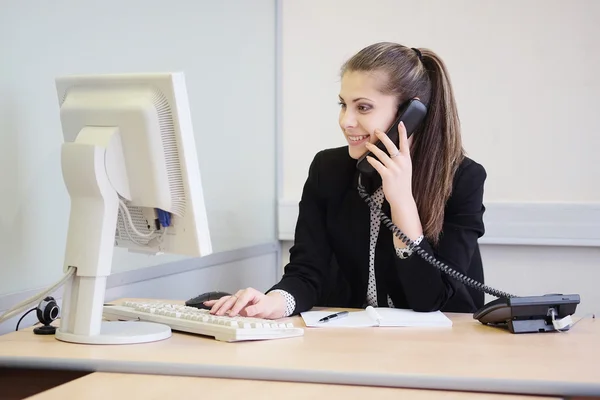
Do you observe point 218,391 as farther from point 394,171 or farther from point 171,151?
point 394,171

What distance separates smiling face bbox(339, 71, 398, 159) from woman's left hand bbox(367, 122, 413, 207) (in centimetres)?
9

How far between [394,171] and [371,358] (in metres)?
0.63

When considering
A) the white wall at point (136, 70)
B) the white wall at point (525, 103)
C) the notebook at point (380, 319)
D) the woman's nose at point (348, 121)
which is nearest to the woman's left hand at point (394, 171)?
the woman's nose at point (348, 121)

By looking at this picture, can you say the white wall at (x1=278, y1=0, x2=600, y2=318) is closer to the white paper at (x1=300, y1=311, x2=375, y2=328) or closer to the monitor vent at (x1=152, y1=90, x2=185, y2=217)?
the white paper at (x1=300, y1=311, x2=375, y2=328)

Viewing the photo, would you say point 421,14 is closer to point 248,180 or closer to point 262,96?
point 262,96

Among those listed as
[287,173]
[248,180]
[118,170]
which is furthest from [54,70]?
[287,173]

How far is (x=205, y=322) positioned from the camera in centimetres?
145

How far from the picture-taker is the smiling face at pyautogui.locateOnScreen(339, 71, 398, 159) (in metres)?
1.89

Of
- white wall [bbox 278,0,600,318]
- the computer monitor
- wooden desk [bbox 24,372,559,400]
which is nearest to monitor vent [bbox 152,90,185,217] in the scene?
the computer monitor

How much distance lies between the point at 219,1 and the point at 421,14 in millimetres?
769

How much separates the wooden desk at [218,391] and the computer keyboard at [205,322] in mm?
231

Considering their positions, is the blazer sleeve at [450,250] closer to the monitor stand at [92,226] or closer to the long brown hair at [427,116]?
the long brown hair at [427,116]

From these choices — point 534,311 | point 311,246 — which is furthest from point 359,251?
point 534,311

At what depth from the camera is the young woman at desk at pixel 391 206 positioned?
70.4 inches
